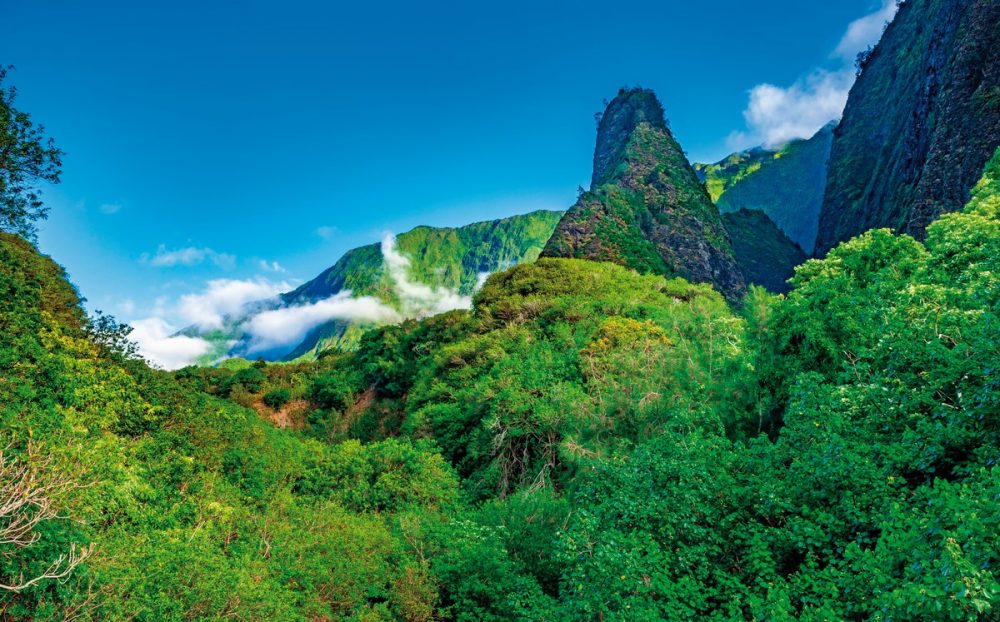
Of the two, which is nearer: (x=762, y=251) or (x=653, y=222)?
(x=653, y=222)

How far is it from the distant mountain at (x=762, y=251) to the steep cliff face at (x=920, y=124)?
Answer: 1150cm

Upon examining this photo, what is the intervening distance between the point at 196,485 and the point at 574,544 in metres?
13.0

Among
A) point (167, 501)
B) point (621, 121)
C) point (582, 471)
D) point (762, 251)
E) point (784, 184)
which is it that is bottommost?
point (582, 471)

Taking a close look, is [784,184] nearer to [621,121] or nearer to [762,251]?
[762,251]

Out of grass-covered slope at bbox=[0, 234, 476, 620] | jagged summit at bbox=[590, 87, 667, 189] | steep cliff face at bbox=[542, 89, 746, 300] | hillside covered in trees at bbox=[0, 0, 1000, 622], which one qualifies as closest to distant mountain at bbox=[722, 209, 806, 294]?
steep cliff face at bbox=[542, 89, 746, 300]

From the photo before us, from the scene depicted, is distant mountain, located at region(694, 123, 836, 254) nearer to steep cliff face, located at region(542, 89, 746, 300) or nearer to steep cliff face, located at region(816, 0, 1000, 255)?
steep cliff face, located at region(816, 0, 1000, 255)

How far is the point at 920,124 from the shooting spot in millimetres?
47688

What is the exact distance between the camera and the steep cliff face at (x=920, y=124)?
119 feet

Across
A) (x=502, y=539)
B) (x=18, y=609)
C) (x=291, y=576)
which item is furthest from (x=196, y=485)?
(x=502, y=539)

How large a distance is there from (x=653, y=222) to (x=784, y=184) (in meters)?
81.4

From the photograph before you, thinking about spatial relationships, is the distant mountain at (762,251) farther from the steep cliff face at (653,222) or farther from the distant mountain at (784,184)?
the steep cliff face at (653,222)

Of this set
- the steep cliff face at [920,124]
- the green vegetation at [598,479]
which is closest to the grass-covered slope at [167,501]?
the green vegetation at [598,479]

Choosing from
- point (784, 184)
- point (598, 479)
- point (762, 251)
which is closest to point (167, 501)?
point (598, 479)

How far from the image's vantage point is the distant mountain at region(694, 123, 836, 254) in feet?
374
